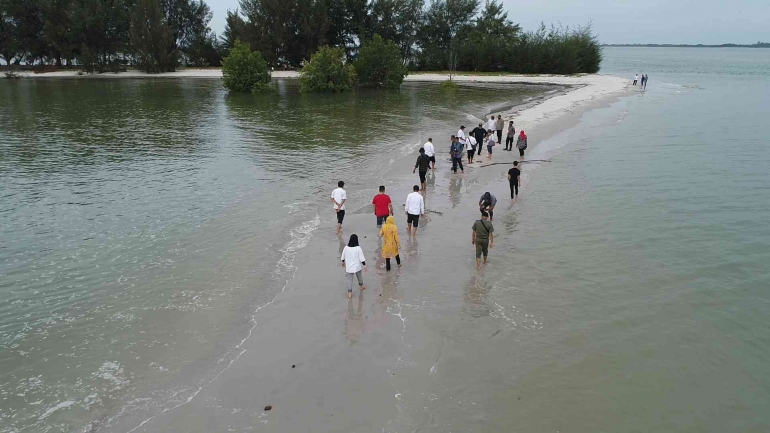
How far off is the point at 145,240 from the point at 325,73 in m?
43.8

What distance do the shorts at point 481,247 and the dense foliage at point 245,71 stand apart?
47339mm

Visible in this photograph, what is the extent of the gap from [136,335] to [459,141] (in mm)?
14301

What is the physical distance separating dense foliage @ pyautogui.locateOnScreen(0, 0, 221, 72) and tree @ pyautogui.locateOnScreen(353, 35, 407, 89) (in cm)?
3505

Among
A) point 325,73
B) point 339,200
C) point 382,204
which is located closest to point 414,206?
point 382,204

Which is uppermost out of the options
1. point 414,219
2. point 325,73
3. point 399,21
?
point 399,21

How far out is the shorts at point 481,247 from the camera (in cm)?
1139

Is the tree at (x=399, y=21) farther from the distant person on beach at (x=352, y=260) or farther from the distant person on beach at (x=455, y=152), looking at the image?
the distant person on beach at (x=352, y=260)

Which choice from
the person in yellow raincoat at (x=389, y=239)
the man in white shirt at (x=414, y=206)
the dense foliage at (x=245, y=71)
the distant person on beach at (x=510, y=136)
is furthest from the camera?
the dense foliage at (x=245, y=71)

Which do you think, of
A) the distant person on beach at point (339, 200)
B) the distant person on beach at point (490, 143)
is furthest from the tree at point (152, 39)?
the distant person on beach at point (339, 200)

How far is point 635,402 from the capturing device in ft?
24.3

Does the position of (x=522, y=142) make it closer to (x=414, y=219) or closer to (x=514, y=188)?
(x=514, y=188)

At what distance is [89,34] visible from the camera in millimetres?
76375

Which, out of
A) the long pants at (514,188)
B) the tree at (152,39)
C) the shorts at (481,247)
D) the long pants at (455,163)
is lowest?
the shorts at (481,247)

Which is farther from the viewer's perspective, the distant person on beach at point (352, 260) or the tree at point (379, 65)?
the tree at point (379, 65)
